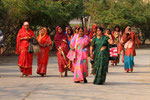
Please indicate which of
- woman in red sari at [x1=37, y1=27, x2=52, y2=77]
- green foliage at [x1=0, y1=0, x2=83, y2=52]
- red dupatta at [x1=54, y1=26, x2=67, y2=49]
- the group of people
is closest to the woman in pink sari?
the group of people

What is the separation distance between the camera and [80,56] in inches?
498

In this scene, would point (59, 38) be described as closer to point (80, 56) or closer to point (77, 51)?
point (77, 51)

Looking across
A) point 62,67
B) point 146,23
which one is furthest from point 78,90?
point 146,23

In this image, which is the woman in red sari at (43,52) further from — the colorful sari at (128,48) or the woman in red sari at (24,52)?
the colorful sari at (128,48)

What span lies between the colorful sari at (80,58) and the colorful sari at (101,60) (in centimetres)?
39

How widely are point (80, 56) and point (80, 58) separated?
0.06 metres

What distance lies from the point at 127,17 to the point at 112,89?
32.8m

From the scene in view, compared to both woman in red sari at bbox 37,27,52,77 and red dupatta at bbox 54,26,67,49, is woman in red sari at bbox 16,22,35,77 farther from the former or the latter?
red dupatta at bbox 54,26,67,49

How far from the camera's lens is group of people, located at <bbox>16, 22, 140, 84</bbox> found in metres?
12.3

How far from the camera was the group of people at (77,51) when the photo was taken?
1234 centimetres

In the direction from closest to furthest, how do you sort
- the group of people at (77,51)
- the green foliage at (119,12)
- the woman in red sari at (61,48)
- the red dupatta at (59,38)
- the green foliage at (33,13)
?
the group of people at (77,51)
the woman in red sari at (61,48)
the red dupatta at (59,38)
the green foliage at (33,13)
the green foliage at (119,12)

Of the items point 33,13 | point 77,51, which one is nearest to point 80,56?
point 77,51

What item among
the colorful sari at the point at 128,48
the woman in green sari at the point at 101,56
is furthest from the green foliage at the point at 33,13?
the woman in green sari at the point at 101,56

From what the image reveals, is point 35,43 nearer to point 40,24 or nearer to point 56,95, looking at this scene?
point 56,95
